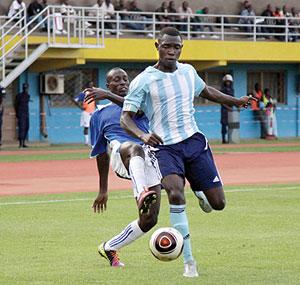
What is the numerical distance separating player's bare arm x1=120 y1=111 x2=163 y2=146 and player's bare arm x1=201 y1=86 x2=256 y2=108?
2.92ft

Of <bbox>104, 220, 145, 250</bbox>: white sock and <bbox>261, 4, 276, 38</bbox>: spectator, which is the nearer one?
<bbox>104, 220, 145, 250</bbox>: white sock

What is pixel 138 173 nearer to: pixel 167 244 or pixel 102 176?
pixel 167 244

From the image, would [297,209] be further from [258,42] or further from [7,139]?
[258,42]

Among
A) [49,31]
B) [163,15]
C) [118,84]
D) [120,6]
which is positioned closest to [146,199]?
[118,84]

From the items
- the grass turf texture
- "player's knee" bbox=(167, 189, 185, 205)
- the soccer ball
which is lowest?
the grass turf texture

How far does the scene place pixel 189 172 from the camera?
10289 millimetres

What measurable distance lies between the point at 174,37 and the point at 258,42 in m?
34.0

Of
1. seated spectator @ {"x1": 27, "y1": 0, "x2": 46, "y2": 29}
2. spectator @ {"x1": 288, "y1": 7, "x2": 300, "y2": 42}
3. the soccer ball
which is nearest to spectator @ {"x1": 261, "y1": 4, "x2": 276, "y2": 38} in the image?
spectator @ {"x1": 288, "y1": 7, "x2": 300, "y2": 42}

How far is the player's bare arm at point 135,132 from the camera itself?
9844mm

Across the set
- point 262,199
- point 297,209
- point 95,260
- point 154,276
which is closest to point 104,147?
point 95,260

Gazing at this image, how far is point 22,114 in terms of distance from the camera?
37.9 meters

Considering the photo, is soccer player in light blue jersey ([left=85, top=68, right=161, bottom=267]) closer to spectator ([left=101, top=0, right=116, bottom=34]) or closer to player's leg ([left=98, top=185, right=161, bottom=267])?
player's leg ([left=98, top=185, right=161, bottom=267])

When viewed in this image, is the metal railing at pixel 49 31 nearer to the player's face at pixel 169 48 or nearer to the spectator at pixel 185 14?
the spectator at pixel 185 14

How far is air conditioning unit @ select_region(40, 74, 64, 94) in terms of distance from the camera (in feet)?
130
